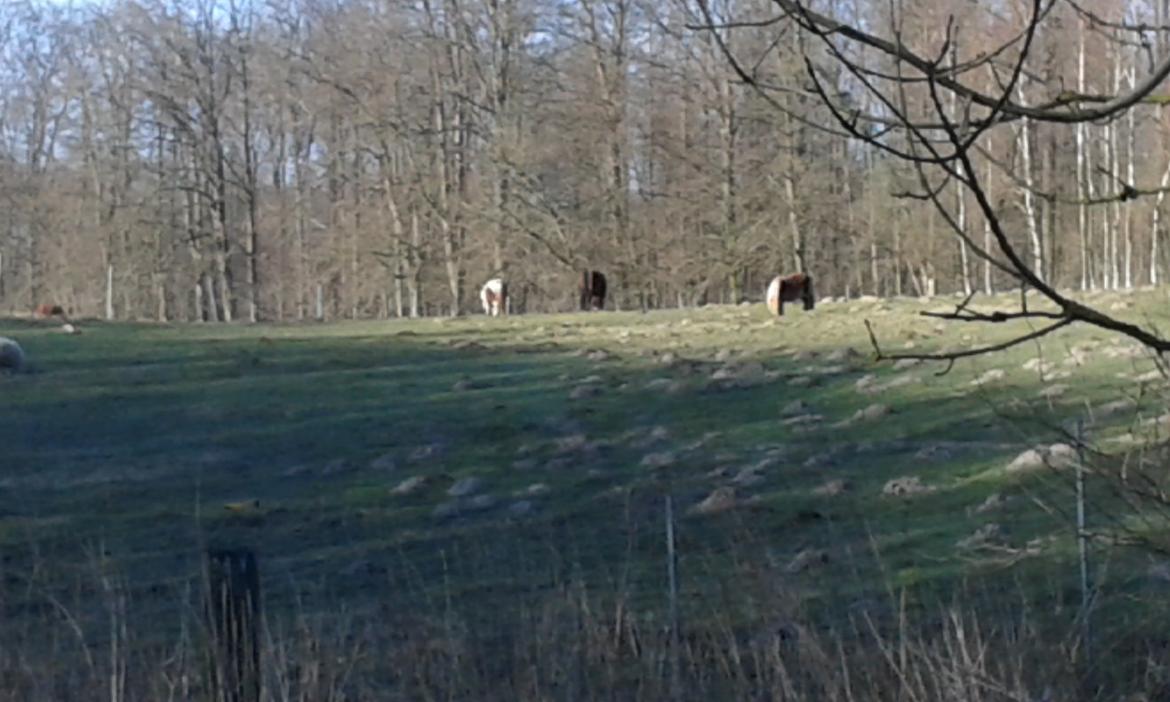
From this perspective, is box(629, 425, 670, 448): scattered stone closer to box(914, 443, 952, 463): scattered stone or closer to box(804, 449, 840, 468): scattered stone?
box(804, 449, 840, 468): scattered stone

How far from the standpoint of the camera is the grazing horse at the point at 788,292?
30078mm

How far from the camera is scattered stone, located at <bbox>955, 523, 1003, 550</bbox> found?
10770 millimetres

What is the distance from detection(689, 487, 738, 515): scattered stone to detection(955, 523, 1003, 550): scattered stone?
221cm

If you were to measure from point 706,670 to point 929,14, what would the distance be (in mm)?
4512

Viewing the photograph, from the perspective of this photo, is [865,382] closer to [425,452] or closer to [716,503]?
[425,452]

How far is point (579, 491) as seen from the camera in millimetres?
14430

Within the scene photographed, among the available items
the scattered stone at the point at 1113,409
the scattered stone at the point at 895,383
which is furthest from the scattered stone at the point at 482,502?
the scattered stone at the point at 895,383

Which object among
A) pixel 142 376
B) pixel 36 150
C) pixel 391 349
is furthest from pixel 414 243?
pixel 142 376

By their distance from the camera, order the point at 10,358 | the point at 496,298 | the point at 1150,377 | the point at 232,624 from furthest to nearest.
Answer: the point at 496,298
the point at 10,358
the point at 1150,377
the point at 232,624

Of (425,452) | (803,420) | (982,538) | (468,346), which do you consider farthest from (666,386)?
(982,538)

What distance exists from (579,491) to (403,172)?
38.6m

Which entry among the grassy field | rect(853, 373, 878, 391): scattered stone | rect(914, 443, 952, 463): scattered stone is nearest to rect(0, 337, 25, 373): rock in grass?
the grassy field

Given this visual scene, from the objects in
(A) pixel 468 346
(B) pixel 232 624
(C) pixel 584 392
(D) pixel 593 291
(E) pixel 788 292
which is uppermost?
(D) pixel 593 291

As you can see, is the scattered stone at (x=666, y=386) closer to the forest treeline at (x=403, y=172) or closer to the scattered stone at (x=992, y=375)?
the scattered stone at (x=992, y=375)
